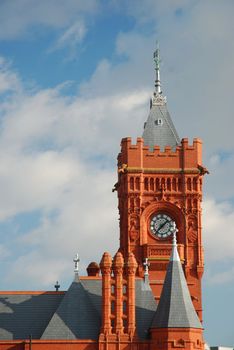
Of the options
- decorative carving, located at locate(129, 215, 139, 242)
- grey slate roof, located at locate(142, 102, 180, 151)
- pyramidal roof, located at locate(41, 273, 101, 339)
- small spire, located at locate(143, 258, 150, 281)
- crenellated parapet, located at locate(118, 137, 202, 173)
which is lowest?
pyramidal roof, located at locate(41, 273, 101, 339)

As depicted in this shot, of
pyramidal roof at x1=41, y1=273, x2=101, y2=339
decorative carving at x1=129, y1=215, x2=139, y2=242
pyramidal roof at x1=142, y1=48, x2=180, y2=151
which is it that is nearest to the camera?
pyramidal roof at x1=41, y1=273, x2=101, y2=339

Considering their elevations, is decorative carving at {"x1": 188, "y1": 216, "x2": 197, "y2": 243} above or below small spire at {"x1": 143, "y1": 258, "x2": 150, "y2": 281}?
above

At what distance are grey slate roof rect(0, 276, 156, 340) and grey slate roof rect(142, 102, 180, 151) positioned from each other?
70.9ft

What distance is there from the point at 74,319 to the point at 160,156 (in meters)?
25.7

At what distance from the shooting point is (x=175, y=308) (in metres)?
77.9

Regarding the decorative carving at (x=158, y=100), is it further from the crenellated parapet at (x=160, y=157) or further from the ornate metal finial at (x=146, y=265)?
the ornate metal finial at (x=146, y=265)

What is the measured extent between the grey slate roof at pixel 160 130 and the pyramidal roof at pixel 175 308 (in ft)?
79.0

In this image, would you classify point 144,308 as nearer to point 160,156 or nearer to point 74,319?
point 74,319

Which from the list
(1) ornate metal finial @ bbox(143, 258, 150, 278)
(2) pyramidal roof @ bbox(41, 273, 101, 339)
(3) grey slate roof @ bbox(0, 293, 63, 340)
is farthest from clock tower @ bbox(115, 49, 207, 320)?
(2) pyramidal roof @ bbox(41, 273, 101, 339)

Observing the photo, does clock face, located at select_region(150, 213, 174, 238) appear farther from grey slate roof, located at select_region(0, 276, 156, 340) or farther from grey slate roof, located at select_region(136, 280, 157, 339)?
grey slate roof, located at select_region(136, 280, 157, 339)

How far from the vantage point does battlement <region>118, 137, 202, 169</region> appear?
101 metres

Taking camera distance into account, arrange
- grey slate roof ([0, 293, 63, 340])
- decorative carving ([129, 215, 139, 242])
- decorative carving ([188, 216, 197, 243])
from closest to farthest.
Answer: grey slate roof ([0, 293, 63, 340])
decorative carving ([129, 215, 139, 242])
decorative carving ([188, 216, 197, 243])

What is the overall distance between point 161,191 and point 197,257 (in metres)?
6.99

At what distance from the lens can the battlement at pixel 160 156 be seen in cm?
10056
